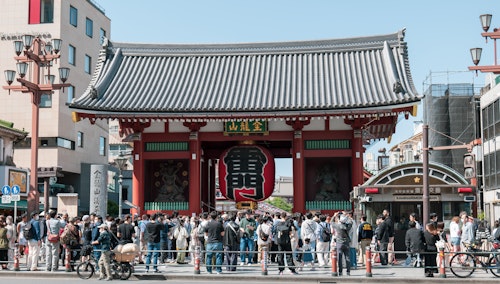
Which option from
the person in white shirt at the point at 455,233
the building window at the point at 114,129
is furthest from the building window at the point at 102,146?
the person in white shirt at the point at 455,233

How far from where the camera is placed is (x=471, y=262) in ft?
67.3

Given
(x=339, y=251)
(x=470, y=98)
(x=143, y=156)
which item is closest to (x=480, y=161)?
(x=470, y=98)

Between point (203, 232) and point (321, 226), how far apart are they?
4211 mm

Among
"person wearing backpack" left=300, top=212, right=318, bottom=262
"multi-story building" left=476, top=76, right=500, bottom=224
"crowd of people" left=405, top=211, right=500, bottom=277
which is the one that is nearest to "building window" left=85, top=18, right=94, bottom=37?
"multi-story building" left=476, top=76, right=500, bottom=224

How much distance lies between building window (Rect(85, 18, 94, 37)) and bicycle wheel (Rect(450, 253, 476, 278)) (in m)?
46.4

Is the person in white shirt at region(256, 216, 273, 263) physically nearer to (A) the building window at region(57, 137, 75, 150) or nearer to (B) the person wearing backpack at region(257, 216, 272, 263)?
(B) the person wearing backpack at region(257, 216, 272, 263)

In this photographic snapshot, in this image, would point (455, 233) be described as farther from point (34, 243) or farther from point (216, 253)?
point (34, 243)

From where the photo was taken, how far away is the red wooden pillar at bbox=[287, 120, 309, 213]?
1127 inches

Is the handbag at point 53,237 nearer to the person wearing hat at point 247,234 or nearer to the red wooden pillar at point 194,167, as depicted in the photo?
the person wearing hat at point 247,234

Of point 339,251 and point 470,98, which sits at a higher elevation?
point 470,98

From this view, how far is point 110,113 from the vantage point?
2839 cm

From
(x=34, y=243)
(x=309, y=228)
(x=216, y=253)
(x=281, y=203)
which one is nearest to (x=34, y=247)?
(x=34, y=243)

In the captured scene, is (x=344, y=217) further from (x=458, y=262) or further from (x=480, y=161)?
(x=480, y=161)

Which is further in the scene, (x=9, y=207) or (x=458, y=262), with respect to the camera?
(x=9, y=207)
